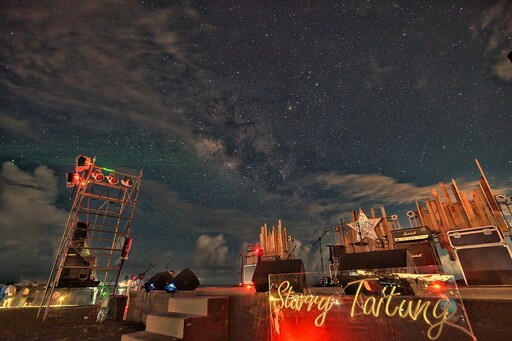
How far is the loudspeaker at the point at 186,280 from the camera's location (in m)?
6.38

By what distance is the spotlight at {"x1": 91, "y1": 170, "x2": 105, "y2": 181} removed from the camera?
11516 millimetres

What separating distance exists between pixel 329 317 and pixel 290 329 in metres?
0.74

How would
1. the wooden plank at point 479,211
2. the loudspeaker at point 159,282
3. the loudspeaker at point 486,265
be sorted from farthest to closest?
the wooden plank at point 479,211 < the loudspeaker at point 159,282 < the loudspeaker at point 486,265

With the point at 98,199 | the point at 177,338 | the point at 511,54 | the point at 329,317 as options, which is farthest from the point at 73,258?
the point at 511,54

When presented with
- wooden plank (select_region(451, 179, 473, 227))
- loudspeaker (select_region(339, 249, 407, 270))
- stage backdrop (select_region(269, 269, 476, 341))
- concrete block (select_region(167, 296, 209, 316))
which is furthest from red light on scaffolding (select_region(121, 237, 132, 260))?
wooden plank (select_region(451, 179, 473, 227))

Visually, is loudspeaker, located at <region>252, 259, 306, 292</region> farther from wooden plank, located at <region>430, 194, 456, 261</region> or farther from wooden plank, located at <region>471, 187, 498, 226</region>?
wooden plank, located at <region>471, 187, 498, 226</region>

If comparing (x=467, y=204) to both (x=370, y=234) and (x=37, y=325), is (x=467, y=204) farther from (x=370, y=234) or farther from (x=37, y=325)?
(x=37, y=325)

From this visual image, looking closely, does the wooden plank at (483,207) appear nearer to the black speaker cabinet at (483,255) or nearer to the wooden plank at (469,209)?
the wooden plank at (469,209)

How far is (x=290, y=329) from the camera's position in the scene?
3.66 m

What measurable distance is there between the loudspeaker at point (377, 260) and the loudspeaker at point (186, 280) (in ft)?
14.8

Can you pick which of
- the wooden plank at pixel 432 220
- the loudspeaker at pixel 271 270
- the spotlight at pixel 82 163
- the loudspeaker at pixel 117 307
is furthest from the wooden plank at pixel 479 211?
the spotlight at pixel 82 163

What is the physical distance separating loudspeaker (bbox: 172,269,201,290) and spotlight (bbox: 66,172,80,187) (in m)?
8.33

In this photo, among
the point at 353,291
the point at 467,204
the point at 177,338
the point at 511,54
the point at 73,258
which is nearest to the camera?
the point at 353,291

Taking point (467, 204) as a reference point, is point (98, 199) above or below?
above
